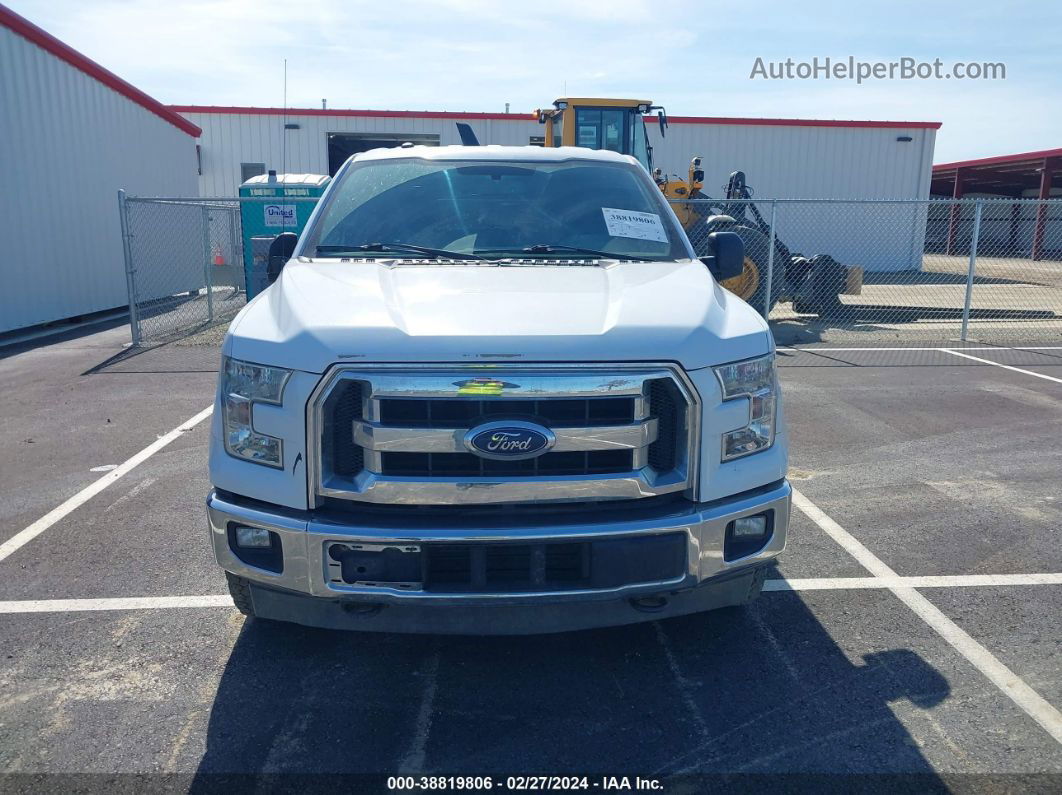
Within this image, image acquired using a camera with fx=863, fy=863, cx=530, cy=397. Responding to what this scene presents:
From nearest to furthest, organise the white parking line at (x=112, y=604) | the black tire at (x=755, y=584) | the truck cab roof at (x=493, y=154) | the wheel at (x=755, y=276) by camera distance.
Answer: the black tire at (x=755, y=584), the white parking line at (x=112, y=604), the truck cab roof at (x=493, y=154), the wheel at (x=755, y=276)

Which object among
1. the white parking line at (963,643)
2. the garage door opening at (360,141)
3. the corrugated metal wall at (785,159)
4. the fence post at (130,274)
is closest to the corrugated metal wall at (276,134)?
the corrugated metal wall at (785,159)

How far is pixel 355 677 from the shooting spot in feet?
10.6

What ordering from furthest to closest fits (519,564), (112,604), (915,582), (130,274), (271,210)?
(271,210) < (130,274) < (915,582) < (112,604) < (519,564)

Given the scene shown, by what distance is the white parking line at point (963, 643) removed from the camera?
118 inches

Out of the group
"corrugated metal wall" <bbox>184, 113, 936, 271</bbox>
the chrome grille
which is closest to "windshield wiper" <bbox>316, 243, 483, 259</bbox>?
the chrome grille

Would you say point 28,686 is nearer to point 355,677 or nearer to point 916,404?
point 355,677

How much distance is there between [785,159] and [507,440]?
25.4 metres

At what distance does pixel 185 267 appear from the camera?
1933 centimetres

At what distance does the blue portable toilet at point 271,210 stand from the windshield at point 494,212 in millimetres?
7502

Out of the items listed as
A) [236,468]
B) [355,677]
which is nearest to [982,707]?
[355,677]

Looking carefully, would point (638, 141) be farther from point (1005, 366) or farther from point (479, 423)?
point (479, 423)

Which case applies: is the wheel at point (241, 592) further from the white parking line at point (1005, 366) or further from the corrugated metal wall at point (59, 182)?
the corrugated metal wall at point (59, 182)

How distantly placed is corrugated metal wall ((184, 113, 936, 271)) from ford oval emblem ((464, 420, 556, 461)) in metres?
23.2

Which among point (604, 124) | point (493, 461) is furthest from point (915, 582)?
point (604, 124)
